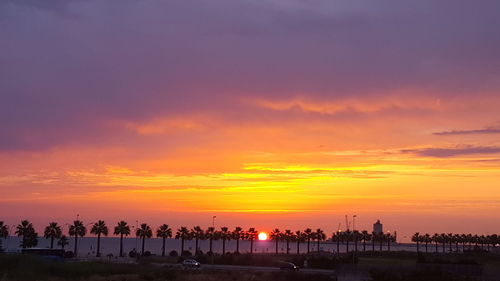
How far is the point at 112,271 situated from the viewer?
77.3 meters

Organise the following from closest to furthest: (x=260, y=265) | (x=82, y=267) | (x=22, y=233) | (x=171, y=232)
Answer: (x=82, y=267), (x=260, y=265), (x=22, y=233), (x=171, y=232)

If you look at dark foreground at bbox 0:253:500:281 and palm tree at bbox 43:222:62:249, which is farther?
palm tree at bbox 43:222:62:249

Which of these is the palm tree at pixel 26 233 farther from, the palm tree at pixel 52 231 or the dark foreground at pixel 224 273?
the dark foreground at pixel 224 273

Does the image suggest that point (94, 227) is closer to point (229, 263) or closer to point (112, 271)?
point (229, 263)

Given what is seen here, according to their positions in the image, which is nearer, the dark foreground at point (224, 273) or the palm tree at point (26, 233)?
the dark foreground at point (224, 273)

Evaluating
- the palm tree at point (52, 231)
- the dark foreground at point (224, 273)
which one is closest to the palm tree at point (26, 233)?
the palm tree at point (52, 231)

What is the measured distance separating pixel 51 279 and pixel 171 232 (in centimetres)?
11598

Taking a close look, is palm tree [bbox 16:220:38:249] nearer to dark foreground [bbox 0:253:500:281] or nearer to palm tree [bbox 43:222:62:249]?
palm tree [bbox 43:222:62:249]

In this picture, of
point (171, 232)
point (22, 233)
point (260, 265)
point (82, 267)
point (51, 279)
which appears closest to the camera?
point (51, 279)

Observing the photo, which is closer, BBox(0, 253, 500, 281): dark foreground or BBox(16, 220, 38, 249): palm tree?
BBox(0, 253, 500, 281): dark foreground

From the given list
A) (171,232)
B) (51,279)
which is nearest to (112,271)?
(51,279)

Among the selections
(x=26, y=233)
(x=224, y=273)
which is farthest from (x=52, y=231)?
(x=224, y=273)

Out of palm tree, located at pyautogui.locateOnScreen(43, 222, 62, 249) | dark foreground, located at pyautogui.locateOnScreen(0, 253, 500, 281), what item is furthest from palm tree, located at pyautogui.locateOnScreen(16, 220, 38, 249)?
dark foreground, located at pyautogui.locateOnScreen(0, 253, 500, 281)

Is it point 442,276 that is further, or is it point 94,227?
point 94,227
